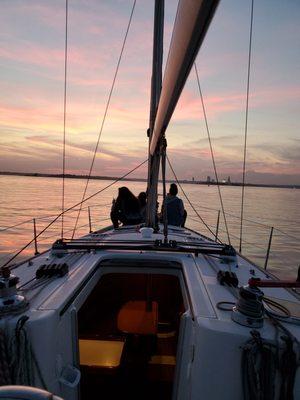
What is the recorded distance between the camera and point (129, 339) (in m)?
4.65

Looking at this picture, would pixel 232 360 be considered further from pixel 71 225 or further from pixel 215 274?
pixel 71 225

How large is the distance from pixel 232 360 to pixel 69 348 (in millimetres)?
1326

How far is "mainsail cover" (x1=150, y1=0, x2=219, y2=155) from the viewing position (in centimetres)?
151

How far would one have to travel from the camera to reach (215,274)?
3.59 meters

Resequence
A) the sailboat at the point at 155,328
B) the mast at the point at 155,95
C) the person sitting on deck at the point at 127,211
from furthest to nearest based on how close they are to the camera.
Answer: the person sitting on deck at the point at 127,211, the mast at the point at 155,95, the sailboat at the point at 155,328

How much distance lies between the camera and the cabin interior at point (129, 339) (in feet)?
12.3

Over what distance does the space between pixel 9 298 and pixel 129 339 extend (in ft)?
9.07

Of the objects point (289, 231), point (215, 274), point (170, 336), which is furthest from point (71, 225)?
point (215, 274)

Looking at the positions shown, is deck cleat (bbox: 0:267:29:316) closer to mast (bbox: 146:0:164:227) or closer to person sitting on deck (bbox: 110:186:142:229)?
mast (bbox: 146:0:164:227)

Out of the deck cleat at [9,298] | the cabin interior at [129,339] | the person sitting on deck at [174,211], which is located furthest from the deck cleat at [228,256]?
the person sitting on deck at [174,211]

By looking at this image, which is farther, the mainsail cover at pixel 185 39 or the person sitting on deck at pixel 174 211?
the person sitting on deck at pixel 174 211

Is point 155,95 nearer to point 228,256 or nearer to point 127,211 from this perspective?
point 127,211

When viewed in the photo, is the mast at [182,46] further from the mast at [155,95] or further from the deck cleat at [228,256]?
the deck cleat at [228,256]

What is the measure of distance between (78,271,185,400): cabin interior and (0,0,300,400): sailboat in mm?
18
